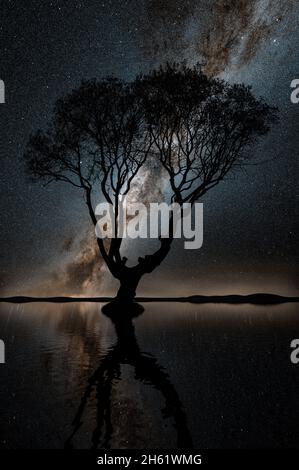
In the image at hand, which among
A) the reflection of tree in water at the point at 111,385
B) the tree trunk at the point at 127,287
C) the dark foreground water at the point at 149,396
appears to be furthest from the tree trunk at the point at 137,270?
the dark foreground water at the point at 149,396

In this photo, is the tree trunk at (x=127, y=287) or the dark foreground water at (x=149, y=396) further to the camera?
the tree trunk at (x=127, y=287)

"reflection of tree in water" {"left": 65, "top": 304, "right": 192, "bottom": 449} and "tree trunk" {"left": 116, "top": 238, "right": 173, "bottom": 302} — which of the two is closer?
"reflection of tree in water" {"left": 65, "top": 304, "right": 192, "bottom": 449}

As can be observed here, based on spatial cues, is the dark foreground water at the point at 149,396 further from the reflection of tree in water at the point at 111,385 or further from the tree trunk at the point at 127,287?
the tree trunk at the point at 127,287

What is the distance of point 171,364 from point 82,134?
16.6 meters

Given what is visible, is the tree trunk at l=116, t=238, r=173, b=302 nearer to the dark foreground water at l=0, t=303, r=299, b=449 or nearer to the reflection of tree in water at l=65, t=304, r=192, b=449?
the reflection of tree in water at l=65, t=304, r=192, b=449

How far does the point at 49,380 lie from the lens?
5.13 metres

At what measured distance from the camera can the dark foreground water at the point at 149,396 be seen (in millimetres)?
3230

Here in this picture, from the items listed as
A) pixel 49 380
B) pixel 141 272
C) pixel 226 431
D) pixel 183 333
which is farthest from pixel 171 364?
pixel 141 272

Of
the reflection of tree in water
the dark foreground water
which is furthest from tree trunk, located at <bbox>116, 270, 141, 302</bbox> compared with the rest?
the dark foreground water

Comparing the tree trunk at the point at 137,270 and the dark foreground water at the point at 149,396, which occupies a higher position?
the tree trunk at the point at 137,270

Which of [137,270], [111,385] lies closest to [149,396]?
[111,385]

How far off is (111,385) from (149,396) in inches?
25.8

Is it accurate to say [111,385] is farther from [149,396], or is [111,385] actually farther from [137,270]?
[137,270]

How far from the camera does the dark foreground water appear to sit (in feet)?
10.6
